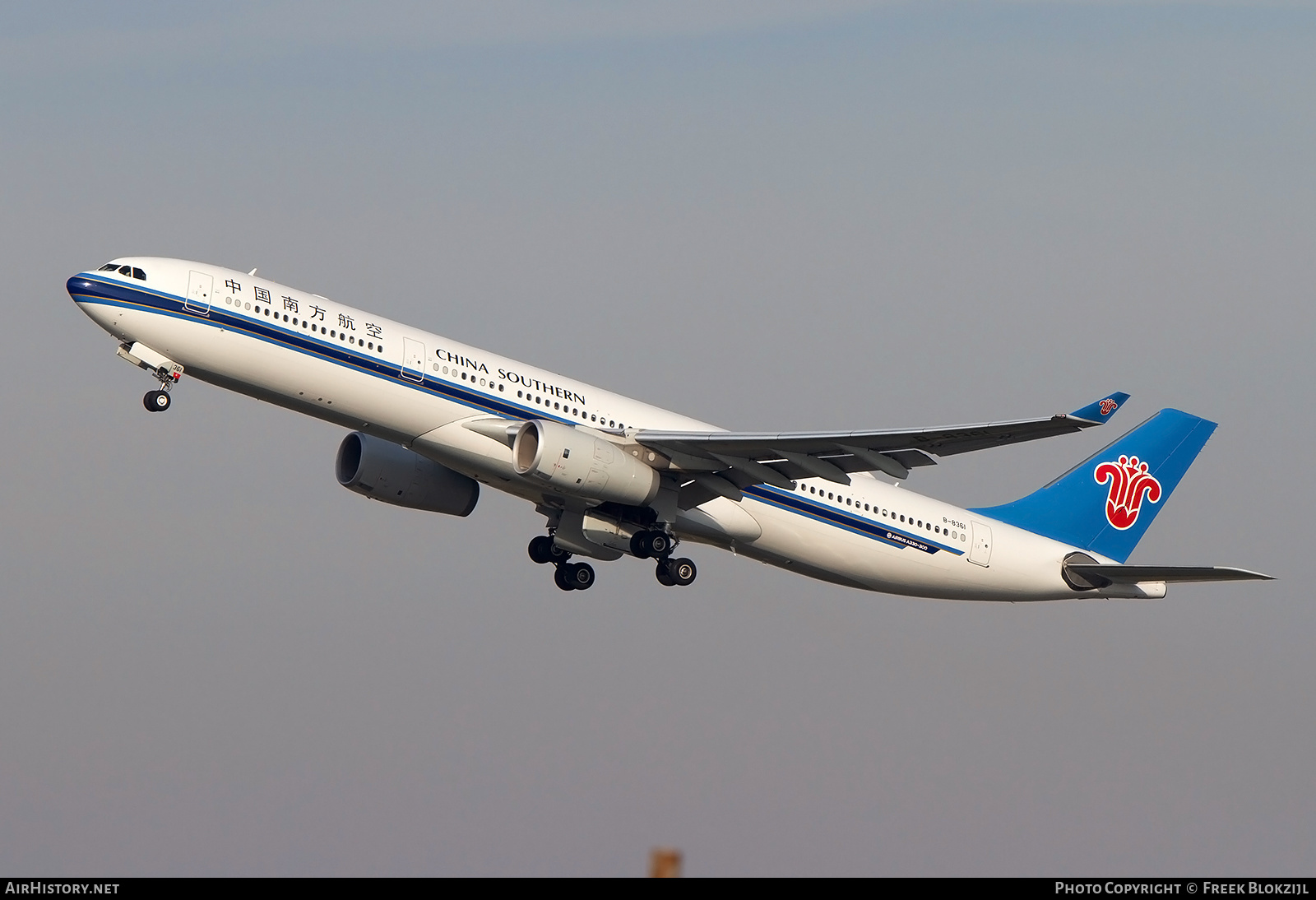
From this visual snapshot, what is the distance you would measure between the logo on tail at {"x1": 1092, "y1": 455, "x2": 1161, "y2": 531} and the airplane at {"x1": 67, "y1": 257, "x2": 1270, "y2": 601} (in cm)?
6

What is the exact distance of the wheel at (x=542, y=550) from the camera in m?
45.2

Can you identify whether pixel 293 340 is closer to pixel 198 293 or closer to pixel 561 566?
pixel 198 293

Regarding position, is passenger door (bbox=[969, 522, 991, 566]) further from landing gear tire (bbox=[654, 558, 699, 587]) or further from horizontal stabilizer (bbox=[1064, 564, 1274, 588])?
landing gear tire (bbox=[654, 558, 699, 587])

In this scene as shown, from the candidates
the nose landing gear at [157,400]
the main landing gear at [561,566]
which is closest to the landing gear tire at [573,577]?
the main landing gear at [561,566]

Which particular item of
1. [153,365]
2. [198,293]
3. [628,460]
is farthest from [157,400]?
[628,460]

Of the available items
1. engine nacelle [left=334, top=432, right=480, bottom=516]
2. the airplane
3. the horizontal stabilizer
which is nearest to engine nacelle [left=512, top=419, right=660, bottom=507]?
the airplane

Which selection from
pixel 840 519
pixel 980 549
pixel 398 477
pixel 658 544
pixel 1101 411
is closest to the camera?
pixel 1101 411

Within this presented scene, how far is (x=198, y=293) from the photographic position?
36625mm

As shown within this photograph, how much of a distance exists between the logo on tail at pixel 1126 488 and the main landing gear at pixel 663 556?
13.5 m

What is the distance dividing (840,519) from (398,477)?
11761mm

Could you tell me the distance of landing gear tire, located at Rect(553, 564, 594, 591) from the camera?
45.3 meters

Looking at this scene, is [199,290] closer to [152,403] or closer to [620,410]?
[152,403]

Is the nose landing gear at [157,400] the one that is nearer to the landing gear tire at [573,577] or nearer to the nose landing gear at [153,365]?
the nose landing gear at [153,365]
